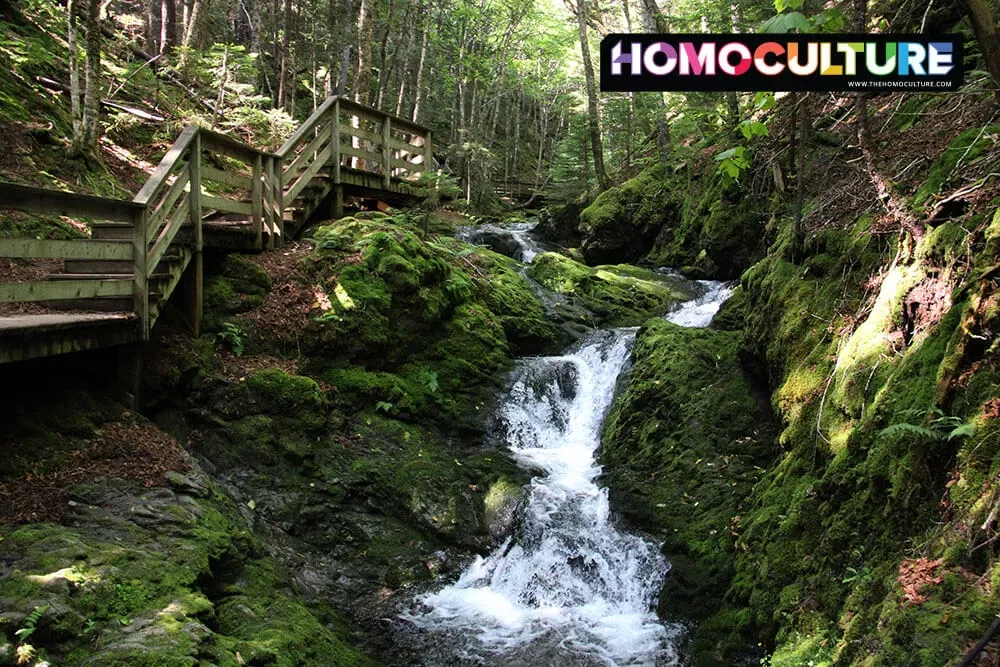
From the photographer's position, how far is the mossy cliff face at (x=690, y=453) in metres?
6.15

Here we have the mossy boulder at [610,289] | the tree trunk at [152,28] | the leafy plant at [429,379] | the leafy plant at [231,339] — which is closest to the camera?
the leafy plant at [231,339]

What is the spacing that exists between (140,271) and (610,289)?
30.5 ft

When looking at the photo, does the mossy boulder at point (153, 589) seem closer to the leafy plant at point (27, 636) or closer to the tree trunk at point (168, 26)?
the leafy plant at point (27, 636)

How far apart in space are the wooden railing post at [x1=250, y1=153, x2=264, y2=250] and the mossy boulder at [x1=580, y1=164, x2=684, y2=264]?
33.5 ft

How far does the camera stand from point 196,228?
7.37 meters

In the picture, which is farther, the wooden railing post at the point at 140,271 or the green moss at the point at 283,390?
the green moss at the point at 283,390

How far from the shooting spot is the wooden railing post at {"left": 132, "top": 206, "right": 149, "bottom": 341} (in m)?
6.11

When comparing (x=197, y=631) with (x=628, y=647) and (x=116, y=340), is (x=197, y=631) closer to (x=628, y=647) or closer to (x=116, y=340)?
(x=116, y=340)

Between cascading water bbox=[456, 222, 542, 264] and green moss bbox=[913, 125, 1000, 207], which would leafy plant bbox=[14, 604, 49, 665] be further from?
cascading water bbox=[456, 222, 542, 264]

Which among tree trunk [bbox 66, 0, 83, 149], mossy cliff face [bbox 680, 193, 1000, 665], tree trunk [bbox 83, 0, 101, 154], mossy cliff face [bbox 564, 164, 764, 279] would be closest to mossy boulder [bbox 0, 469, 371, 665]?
mossy cliff face [bbox 680, 193, 1000, 665]

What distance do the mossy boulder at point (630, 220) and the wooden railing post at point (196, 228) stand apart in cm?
1145

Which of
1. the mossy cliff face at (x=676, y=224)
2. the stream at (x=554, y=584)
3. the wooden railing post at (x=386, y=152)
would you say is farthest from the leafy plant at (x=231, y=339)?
the mossy cliff face at (x=676, y=224)

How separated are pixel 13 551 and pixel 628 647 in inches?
193
